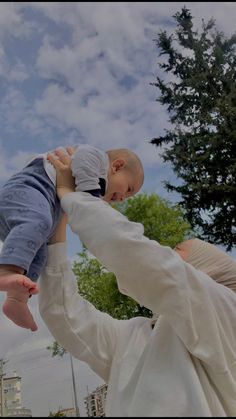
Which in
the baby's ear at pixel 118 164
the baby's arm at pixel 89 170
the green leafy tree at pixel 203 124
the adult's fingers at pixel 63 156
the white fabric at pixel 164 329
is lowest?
the white fabric at pixel 164 329

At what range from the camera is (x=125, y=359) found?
120 cm

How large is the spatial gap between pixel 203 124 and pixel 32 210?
898 centimetres

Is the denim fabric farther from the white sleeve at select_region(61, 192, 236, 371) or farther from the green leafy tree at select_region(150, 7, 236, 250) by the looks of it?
the green leafy tree at select_region(150, 7, 236, 250)

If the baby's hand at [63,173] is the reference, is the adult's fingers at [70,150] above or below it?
above

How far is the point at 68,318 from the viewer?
1290 millimetres

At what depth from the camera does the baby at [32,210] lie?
1.11 m

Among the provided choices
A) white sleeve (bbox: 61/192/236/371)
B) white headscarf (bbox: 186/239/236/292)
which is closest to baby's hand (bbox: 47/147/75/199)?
white sleeve (bbox: 61/192/236/371)

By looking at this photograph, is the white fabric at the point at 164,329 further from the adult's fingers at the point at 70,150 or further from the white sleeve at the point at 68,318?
the adult's fingers at the point at 70,150

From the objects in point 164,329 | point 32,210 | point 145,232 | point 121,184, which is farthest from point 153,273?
point 145,232

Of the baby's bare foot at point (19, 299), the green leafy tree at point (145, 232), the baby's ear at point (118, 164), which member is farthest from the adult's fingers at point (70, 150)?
the green leafy tree at point (145, 232)

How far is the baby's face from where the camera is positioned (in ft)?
4.98

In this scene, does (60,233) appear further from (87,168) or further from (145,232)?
(145,232)

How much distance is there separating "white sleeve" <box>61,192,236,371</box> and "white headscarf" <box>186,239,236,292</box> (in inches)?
9.7

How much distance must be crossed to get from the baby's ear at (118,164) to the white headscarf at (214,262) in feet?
1.19
